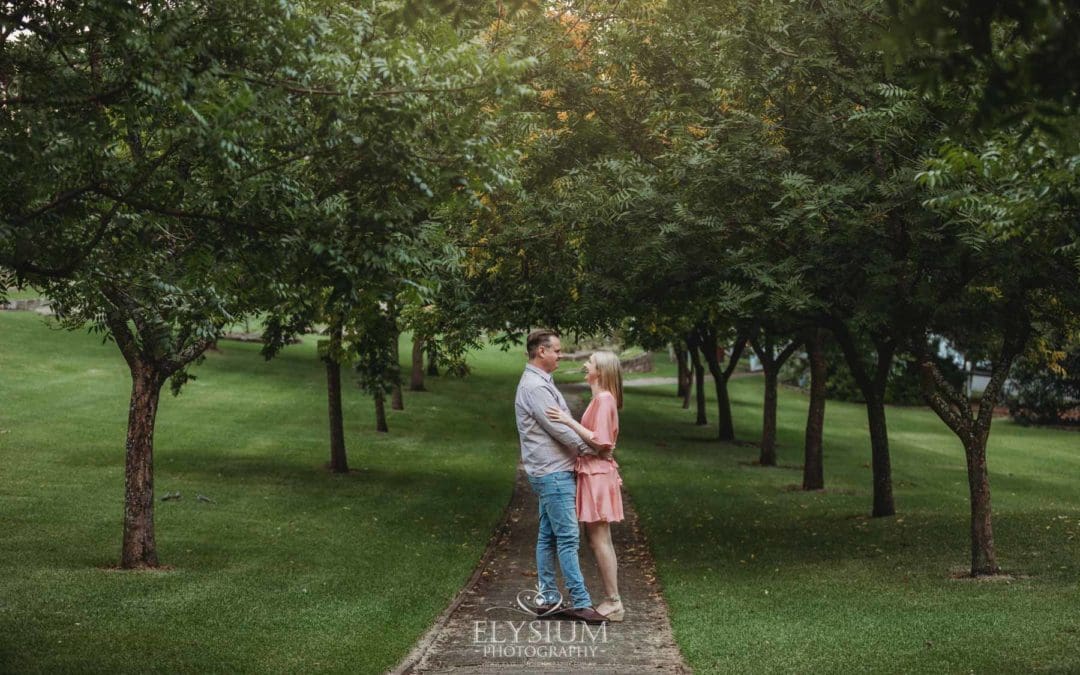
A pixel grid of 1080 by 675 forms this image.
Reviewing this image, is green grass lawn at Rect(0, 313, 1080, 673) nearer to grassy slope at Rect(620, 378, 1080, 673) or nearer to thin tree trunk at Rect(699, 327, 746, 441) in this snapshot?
grassy slope at Rect(620, 378, 1080, 673)

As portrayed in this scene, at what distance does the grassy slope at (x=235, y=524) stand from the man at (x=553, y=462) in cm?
150

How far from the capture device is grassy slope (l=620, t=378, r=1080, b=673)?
347 inches

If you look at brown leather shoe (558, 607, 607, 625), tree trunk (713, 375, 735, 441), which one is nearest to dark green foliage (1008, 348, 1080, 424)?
tree trunk (713, 375, 735, 441)

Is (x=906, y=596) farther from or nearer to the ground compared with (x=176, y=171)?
nearer to the ground

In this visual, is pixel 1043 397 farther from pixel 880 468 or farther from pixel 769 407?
pixel 880 468

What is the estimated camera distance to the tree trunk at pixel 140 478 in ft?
42.5

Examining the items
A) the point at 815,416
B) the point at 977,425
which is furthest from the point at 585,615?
the point at 815,416

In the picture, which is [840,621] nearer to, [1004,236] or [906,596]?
[906,596]

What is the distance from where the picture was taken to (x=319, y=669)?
820cm

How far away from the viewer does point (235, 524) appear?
16.3 metres

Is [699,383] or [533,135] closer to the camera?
[533,135]

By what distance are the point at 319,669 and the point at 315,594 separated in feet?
10.6

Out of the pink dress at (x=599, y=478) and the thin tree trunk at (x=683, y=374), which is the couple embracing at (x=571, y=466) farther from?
the thin tree trunk at (x=683, y=374)

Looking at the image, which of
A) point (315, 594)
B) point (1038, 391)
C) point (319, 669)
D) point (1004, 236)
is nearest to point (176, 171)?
point (319, 669)
